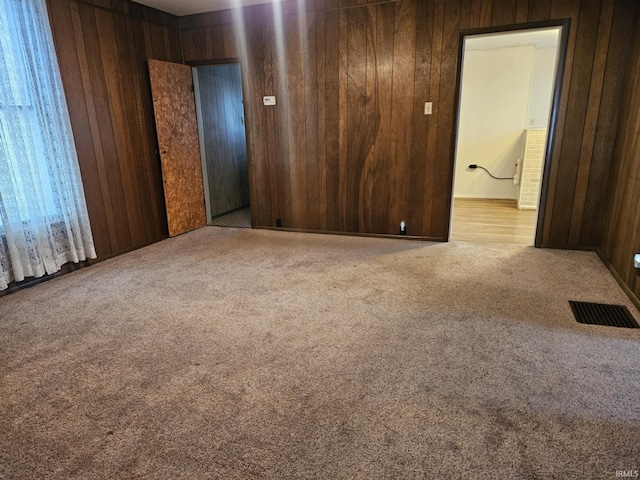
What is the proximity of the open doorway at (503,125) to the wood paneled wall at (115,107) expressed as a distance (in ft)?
13.6

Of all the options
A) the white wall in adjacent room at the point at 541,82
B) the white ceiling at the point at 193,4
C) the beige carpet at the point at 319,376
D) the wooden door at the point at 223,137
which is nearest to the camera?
the beige carpet at the point at 319,376

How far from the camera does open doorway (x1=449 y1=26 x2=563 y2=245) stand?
5.95m

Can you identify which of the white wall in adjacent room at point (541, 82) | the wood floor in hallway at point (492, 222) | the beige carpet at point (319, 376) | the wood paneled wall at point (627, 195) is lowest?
the wood floor in hallway at point (492, 222)

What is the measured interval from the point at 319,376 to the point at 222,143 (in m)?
4.71

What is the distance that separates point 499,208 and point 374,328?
4.47 metres

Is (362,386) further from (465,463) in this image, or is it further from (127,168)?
(127,168)

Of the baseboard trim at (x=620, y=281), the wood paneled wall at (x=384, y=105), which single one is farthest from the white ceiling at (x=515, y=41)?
the baseboard trim at (x=620, y=281)

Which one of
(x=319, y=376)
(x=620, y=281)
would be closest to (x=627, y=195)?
(x=620, y=281)

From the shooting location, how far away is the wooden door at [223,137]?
215 inches

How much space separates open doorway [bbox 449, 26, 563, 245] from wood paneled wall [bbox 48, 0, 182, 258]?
415 cm

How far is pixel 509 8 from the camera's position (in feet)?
12.0

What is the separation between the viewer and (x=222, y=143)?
5938mm

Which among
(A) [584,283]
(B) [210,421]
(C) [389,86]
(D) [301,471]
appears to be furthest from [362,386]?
(C) [389,86]

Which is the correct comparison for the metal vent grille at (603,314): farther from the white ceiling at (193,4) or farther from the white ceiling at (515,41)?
the white ceiling at (515,41)
